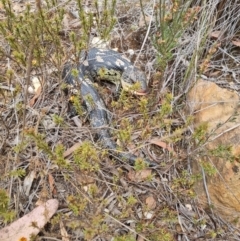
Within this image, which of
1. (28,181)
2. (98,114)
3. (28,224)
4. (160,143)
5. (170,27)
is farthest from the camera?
(98,114)

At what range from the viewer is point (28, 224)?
242 cm

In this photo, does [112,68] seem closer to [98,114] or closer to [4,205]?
[98,114]

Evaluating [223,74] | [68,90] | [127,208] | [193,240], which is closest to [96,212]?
[127,208]

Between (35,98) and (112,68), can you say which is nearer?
(35,98)

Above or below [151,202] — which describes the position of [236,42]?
above

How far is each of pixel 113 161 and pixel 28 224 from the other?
2.16 feet

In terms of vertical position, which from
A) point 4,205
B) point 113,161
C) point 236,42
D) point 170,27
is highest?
point 170,27

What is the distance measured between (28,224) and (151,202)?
2.60 ft

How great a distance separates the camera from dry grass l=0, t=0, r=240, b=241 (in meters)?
2.30

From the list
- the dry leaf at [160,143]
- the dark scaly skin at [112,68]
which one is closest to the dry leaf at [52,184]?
the dry leaf at [160,143]

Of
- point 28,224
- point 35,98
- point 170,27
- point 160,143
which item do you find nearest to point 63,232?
point 28,224

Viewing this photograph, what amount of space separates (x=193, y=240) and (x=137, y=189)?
1.58 feet

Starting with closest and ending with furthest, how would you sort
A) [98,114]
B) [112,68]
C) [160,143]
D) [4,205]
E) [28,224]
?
1. [4,205]
2. [28,224]
3. [160,143]
4. [98,114]
5. [112,68]

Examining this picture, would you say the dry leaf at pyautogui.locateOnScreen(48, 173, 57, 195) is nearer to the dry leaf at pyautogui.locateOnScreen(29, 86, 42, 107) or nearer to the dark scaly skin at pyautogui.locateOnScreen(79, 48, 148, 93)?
the dry leaf at pyautogui.locateOnScreen(29, 86, 42, 107)
